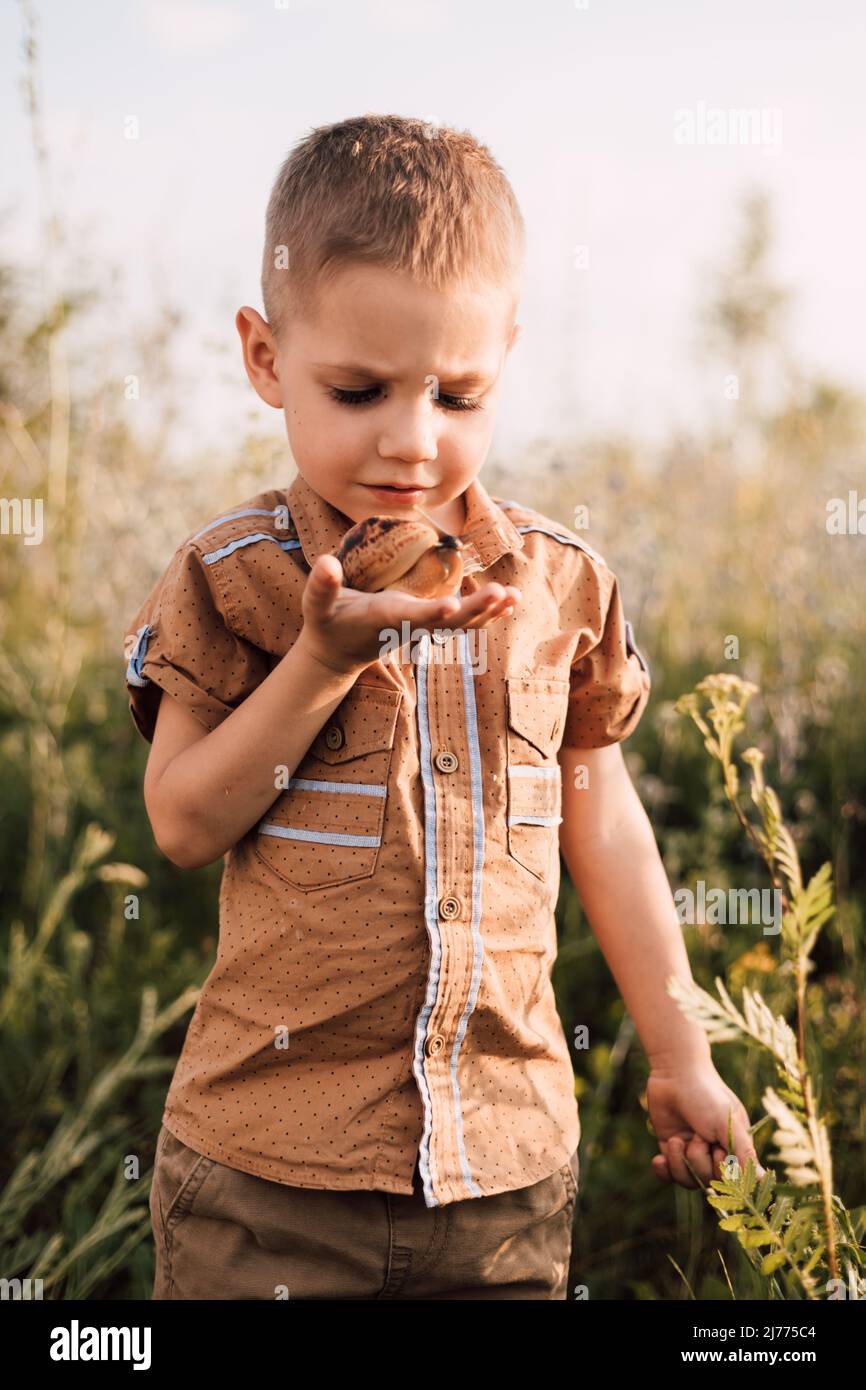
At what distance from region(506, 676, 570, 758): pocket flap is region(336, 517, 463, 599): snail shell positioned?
11.1 inches

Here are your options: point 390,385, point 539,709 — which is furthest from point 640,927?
point 390,385

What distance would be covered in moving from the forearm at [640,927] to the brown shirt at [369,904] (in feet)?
0.68

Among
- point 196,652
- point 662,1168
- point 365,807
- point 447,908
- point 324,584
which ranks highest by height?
point 324,584

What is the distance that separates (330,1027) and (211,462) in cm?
292

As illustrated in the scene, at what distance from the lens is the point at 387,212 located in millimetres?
1494

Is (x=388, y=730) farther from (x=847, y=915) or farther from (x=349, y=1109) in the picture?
(x=847, y=915)

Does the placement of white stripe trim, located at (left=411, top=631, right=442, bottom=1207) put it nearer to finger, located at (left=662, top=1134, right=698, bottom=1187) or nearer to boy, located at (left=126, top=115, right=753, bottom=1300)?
boy, located at (left=126, top=115, right=753, bottom=1300)

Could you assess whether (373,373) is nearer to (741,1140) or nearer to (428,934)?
(428,934)

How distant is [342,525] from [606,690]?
0.45 m

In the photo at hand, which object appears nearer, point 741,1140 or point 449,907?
point 449,907

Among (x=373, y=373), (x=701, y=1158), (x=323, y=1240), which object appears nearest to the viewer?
(x=373, y=373)

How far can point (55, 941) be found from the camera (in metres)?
3.19

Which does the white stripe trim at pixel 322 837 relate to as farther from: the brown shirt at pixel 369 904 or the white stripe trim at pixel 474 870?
the white stripe trim at pixel 474 870

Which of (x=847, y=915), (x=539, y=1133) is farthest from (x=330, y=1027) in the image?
(x=847, y=915)
